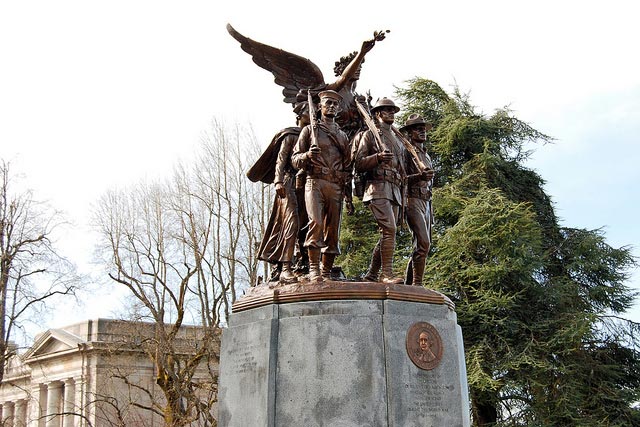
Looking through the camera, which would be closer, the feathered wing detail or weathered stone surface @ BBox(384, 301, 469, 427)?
weathered stone surface @ BBox(384, 301, 469, 427)

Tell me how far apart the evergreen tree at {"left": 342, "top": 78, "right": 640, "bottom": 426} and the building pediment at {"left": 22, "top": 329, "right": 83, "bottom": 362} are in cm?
2210

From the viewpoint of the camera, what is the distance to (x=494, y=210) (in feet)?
84.7

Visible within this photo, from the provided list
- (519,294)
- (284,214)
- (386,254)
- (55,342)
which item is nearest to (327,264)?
(386,254)

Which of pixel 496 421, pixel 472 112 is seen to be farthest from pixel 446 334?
pixel 472 112

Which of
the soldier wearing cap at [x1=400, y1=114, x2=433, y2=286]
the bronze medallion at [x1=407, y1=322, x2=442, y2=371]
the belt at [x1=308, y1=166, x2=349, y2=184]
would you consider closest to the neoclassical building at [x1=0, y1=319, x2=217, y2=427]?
the soldier wearing cap at [x1=400, y1=114, x2=433, y2=286]

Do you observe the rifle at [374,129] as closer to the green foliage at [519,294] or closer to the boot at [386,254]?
the boot at [386,254]

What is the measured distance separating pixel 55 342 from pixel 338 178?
1599 inches

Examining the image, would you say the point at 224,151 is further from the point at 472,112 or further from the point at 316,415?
the point at 316,415

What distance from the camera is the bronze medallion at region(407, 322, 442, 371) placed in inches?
347

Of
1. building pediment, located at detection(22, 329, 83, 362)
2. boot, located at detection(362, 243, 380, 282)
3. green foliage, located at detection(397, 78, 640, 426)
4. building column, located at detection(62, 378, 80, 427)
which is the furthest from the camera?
building pediment, located at detection(22, 329, 83, 362)

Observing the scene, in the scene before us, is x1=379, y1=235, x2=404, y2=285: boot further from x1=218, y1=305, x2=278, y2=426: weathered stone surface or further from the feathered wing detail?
the feathered wing detail

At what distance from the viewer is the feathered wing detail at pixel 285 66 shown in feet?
37.8

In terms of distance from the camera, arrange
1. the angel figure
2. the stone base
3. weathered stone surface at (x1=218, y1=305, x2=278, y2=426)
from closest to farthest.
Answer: the stone base, weathered stone surface at (x1=218, y1=305, x2=278, y2=426), the angel figure

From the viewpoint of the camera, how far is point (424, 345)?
352 inches
